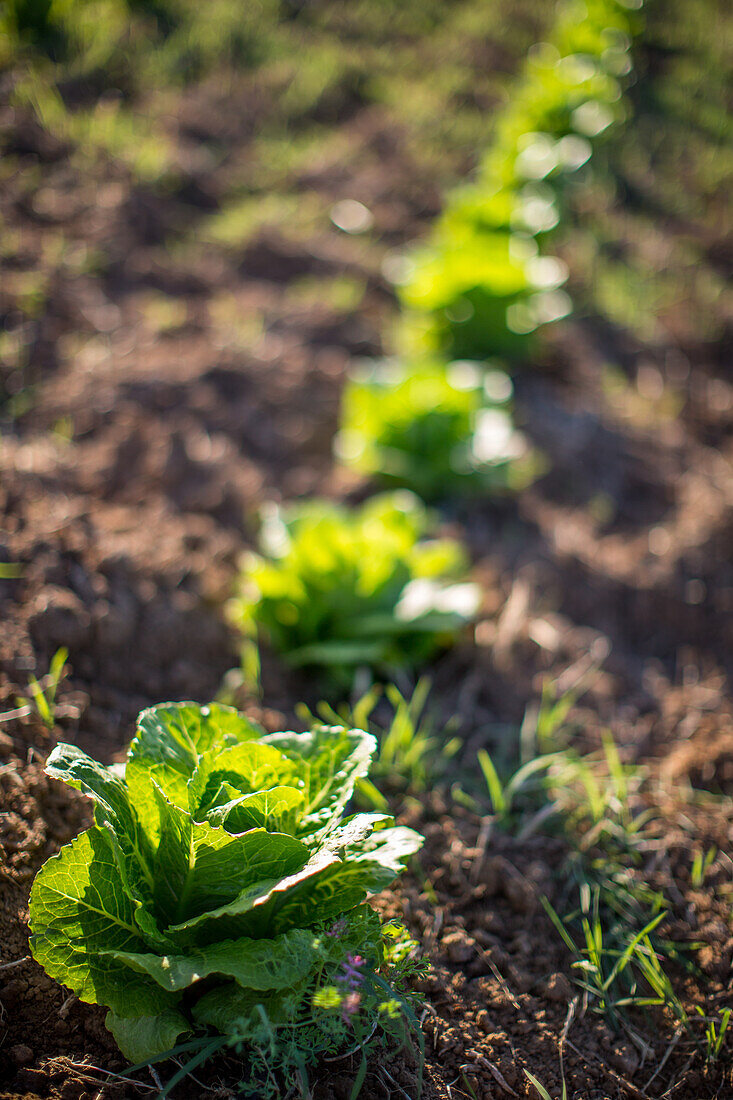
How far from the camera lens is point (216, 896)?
3.82ft

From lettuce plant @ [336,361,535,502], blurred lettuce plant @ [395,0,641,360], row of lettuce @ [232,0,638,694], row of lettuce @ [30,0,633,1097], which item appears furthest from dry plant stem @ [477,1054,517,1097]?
blurred lettuce plant @ [395,0,641,360]

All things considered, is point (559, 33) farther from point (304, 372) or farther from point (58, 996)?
point (58, 996)

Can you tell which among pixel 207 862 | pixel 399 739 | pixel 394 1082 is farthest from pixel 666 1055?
pixel 207 862

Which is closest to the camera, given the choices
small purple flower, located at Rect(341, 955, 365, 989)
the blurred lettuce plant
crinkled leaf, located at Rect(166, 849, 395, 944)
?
small purple flower, located at Rect(341, 955, 365, 989)

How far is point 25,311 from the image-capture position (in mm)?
3078

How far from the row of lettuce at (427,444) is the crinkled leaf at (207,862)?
2.69 feet

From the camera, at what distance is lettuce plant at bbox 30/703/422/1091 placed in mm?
1067

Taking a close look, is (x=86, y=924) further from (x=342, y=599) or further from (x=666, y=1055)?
(x=342, y=599)

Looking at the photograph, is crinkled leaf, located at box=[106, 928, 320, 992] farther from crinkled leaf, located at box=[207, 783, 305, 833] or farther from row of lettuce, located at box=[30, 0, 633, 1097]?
crinkled leaf, located at box=[207, 783, 305, 833]

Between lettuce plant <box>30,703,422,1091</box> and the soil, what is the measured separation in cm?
13

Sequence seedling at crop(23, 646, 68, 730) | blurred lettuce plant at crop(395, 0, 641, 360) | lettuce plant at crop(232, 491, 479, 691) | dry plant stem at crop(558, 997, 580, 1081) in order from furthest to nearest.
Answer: blurred lettuce plant at crop(395, 0, 641, 360)
lettuce plant at crop(232, 491, 479, 691)
seedling at crop(23, 646, 68, 730)
dry plant stem at crop(558, 997, 580, 1081)

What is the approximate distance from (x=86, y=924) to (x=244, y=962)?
0.83ft

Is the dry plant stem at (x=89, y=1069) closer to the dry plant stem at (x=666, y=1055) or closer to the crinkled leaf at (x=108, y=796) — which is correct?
the crinkled leaf at (x=108, y=796)

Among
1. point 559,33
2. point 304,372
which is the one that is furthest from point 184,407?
point 559,33
